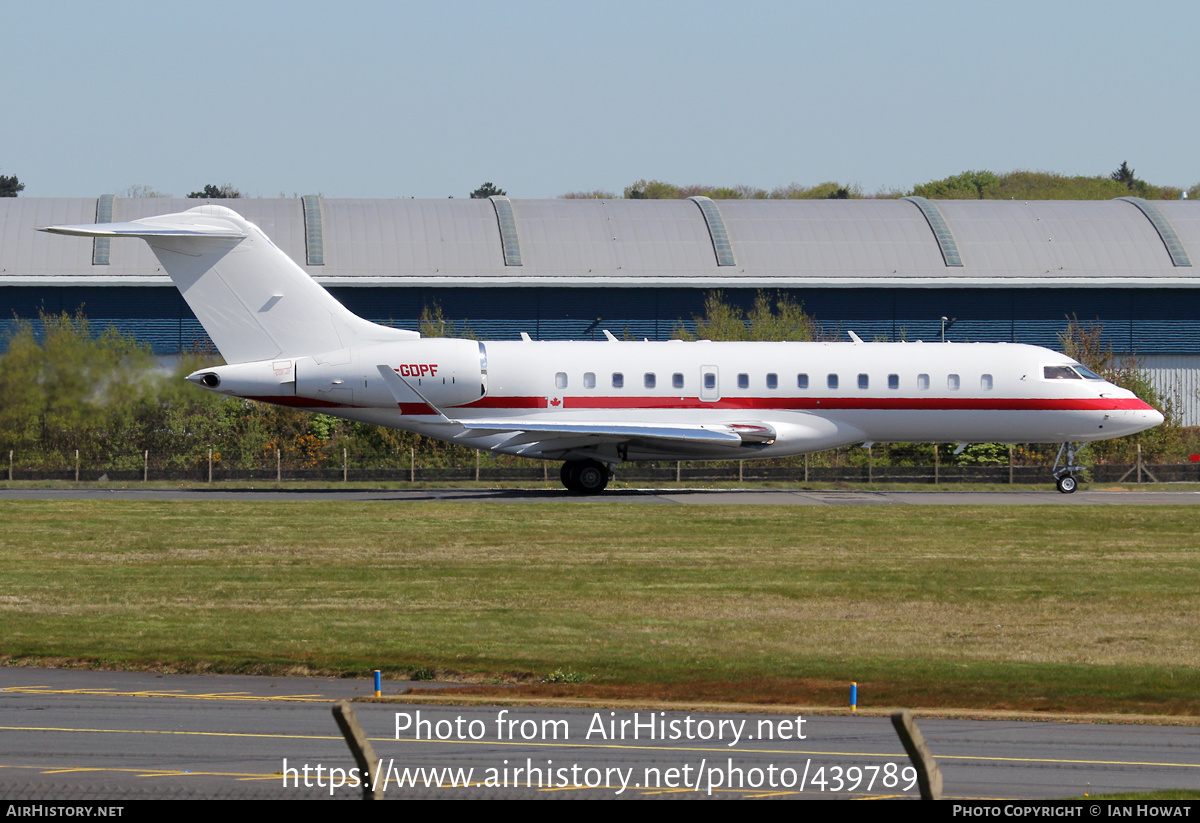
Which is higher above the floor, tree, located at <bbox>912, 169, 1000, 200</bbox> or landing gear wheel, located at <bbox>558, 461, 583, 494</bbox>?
tree, located at <bbox>912, 169, 1000, 200</bbox>

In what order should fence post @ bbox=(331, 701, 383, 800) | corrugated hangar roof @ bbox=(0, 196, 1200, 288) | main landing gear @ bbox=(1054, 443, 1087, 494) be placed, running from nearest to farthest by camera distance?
fence post @ bbox=(331, 701, 383, 800) → main landing gear @ bbox=(1054, 443, 1087, 494) → corrugated hangar roof @ bbox=(0, 196, 1200, 288)

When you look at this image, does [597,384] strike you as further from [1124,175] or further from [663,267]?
[1124,175]

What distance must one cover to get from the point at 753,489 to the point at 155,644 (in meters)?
25.2

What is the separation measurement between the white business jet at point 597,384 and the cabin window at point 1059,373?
0.18ft

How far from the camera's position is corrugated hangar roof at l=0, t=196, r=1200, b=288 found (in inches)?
2514

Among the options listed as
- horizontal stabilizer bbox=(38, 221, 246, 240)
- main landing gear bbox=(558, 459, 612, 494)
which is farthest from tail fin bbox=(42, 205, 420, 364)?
main landing gear bbox=(558, 459, 612, 494)

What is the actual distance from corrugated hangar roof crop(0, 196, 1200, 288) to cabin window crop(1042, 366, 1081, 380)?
2791 centimetres

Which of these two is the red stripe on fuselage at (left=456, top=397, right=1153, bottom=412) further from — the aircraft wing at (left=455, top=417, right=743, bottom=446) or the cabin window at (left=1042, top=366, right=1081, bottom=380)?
the aircraft wing at (left=455, top=417, right=743, bottom=446)

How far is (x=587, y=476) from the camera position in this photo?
123 ft

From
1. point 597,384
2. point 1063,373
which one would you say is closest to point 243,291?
point 597,384

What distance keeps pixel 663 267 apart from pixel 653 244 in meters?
1.66

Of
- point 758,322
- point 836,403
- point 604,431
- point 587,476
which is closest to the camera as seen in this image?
point 604,431

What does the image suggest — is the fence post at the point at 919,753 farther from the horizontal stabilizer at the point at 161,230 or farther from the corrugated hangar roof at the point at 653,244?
the corrugated hangar roof at the point at 653,244

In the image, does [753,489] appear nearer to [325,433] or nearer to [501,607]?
[325,433]
